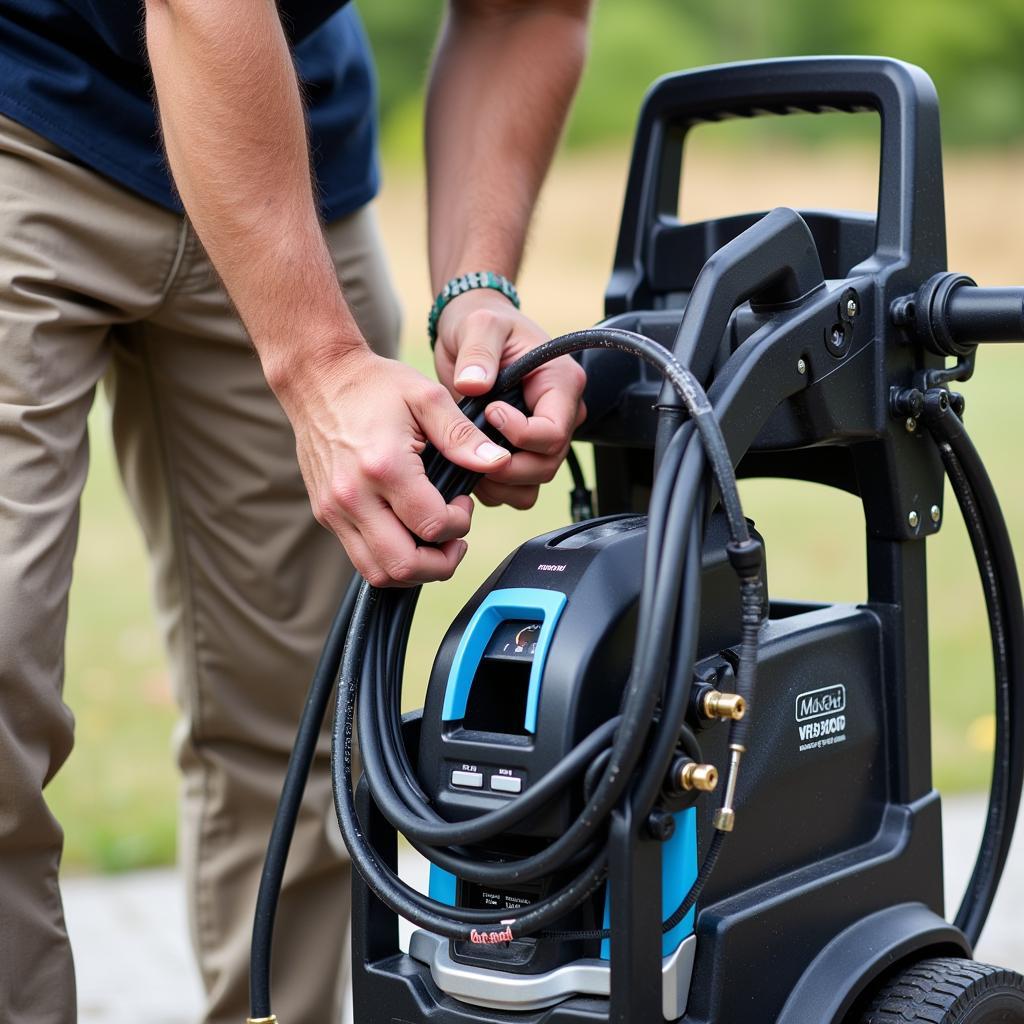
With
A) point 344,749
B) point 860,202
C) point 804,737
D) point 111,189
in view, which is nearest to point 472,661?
point 344,749

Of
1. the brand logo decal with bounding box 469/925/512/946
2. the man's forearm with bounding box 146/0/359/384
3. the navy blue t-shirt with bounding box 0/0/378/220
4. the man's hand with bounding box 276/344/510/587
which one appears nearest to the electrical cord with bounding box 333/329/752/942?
the brand logo decal with bounding box 469/925/512/946

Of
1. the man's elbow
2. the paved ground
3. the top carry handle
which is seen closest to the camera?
the top carry handle

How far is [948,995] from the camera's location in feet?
4.10

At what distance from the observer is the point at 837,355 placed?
1.29 metres

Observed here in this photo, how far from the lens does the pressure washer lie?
3.56ft

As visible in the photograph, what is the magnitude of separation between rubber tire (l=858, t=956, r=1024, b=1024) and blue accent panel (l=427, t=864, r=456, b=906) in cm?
37

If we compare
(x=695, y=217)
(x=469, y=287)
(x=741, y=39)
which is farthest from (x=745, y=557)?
(x=741, y=39)

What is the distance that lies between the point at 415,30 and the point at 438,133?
66.8 ft

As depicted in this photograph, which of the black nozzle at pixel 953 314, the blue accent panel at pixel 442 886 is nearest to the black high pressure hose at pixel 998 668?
the black nozzle at pixel 953 314

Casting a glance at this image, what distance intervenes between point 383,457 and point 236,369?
0.57 metres

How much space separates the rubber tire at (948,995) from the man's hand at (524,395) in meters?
0.54

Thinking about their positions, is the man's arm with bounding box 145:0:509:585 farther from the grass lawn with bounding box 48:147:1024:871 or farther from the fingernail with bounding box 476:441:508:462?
the grass lawn with bounding box 48:147:1024:871

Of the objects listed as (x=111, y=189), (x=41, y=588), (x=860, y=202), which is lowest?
(x=41, y=588)

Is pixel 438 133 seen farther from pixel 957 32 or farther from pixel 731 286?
pixel 957 32
